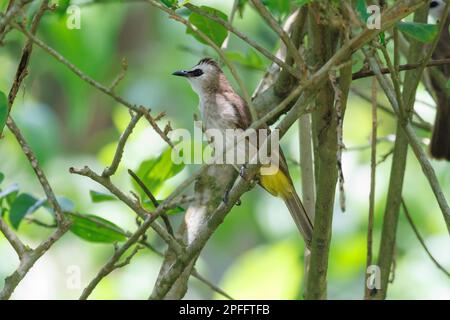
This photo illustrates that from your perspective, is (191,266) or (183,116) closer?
(191,266)

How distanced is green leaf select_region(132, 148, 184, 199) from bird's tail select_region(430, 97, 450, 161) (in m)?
1.74

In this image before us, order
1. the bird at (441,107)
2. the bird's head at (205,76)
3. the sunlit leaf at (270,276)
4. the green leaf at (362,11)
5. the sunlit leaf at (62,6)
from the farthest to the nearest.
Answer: the bird at (441,107), the sunlit leaf at (270,276), the bird's head at (205,76), the sunlit leaf at (62,6), the green leaf at (362,11)

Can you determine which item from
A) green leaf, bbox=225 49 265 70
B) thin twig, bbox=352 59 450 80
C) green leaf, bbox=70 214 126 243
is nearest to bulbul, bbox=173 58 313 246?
green leaf, bbox=225 49 265 70

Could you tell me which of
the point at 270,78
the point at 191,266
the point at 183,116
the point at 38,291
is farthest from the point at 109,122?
the point at 191,266

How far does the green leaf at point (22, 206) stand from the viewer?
2502 mm

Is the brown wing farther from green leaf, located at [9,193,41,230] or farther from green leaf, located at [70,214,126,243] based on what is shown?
green leaf, located at [9,193,41,230]

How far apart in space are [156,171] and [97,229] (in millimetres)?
247

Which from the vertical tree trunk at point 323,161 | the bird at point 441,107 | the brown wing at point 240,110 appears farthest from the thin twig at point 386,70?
the bird at point 441,107

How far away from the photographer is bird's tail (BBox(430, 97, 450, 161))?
160 inches

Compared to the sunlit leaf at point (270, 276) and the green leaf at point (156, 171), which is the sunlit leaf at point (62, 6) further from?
the sunlit leaf at point (270, 276)

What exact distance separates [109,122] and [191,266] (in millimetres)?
5183

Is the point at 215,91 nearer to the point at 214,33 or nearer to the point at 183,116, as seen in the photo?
the point at 214,33

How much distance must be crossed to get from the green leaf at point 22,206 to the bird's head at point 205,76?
1073mm

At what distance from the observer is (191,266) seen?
2498 millimetres
